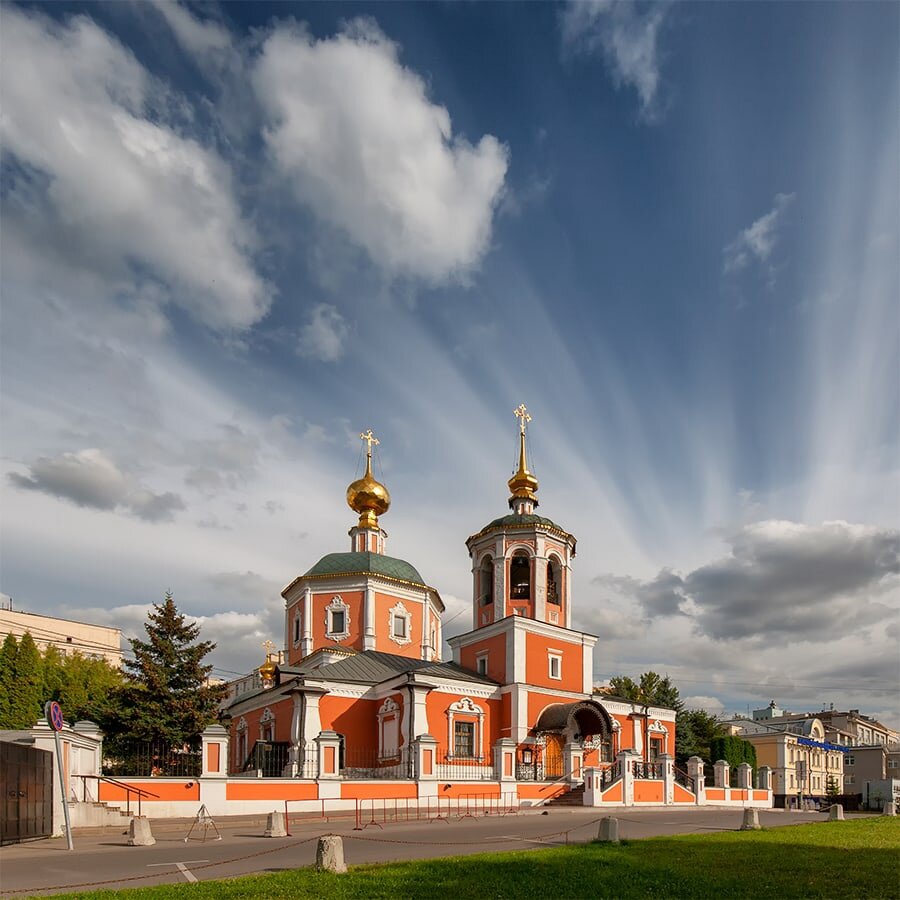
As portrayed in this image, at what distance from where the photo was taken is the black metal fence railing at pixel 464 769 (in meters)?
25.6

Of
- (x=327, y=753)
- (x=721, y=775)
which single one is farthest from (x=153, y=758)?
(x=721, y=775)

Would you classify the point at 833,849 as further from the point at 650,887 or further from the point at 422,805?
the point at 422,805

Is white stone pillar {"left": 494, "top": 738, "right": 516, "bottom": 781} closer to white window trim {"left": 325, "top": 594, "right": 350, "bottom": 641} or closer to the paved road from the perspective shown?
the paved road

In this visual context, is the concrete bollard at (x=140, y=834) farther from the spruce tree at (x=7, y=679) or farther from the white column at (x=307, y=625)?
the spruce tree at (x=7, y=679)

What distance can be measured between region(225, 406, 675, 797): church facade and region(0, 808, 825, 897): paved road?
5.13 metres

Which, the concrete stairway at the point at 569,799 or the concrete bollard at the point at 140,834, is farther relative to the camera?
the concrete stairway at the point at 569,799

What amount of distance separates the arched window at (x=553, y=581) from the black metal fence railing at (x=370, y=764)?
9.13 metres

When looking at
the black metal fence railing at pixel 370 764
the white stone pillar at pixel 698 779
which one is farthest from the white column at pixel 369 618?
the white stone pillar at pixel 698 779

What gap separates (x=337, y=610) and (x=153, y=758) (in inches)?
414

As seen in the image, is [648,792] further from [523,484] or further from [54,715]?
[54,715]

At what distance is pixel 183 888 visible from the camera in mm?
9109

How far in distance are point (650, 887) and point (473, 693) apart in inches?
832

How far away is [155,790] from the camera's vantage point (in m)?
19.4

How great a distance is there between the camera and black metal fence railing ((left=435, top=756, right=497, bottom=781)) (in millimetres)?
25581
